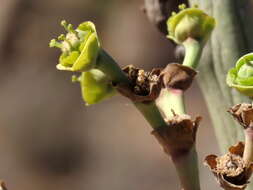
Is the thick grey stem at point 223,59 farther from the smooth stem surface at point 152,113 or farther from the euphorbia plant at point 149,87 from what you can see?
the smooth stem surface at point 152,113

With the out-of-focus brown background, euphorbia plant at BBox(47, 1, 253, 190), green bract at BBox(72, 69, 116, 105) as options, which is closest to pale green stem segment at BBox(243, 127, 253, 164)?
euphorbia plant at BBox(47, 1, 253, 190)

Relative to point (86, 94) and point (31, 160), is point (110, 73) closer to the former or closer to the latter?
point (86, 94)

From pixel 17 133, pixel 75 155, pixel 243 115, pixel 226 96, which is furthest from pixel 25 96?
pixel 243 115

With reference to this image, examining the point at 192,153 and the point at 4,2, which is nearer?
the point at 192,153

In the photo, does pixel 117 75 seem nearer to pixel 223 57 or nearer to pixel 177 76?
pixel 177 76

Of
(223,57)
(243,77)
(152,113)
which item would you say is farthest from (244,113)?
(223,57)

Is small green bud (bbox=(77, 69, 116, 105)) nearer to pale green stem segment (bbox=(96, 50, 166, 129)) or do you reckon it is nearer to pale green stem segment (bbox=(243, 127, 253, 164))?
pale green stem segment (bbox=(96, 50, 166, 129))

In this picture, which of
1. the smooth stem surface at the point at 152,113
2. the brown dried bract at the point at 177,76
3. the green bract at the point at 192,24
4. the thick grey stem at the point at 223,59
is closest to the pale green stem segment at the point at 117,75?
the smooth stem surface at the point at 152,113

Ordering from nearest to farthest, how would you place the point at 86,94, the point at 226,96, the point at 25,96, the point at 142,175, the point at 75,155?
the point at 86,94
the point at 226,96
the point at 142,175
the point at 75,155
the point at 25,96
